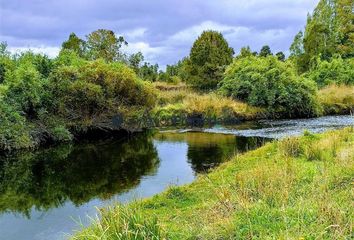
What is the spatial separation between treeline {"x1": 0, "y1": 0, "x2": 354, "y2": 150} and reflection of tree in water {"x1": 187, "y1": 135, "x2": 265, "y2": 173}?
283 inches

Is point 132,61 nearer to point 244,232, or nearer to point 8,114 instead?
point 8,114

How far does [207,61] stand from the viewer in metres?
46.4

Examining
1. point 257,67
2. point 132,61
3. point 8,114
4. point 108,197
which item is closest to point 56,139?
point 8,114

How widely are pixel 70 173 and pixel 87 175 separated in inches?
32.4

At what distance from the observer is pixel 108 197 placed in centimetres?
1290

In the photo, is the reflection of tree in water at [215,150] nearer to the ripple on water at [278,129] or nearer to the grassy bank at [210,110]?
the ripple on water at [278,129]

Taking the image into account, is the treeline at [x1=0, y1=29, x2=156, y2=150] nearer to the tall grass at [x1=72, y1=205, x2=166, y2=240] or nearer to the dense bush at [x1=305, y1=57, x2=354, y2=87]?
the tall grass at [x1=72, y1=205, x2=166, y2=240]

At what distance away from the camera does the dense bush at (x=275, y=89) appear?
1299 inches

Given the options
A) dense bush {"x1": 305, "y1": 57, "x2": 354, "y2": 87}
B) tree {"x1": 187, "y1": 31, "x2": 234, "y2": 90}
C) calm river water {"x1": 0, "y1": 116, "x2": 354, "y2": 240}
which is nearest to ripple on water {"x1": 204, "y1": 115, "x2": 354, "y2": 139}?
calm river water {"x1": 0, "y1": 116, "x2": 354, "y2": 240}

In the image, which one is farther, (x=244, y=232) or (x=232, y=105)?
(x=232, y=105)

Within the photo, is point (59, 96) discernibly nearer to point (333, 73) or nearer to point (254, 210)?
point (254, 210)

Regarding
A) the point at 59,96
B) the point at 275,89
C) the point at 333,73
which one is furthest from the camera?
the point at 333,73

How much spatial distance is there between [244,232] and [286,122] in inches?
963

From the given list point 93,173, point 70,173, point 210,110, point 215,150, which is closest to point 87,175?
point 93,173
